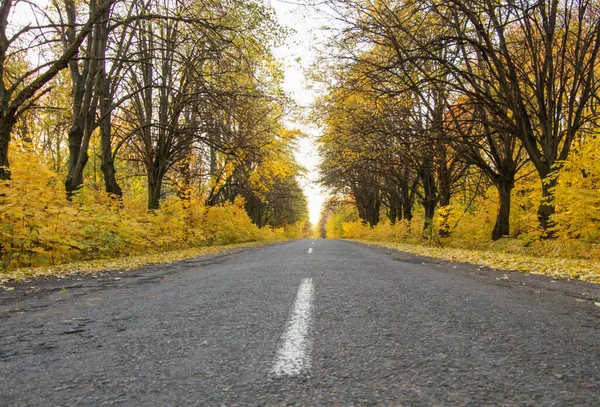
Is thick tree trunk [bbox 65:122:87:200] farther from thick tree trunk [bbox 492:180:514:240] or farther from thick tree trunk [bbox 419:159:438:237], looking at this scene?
thick tree trunk [bbox 419:159:438:237]

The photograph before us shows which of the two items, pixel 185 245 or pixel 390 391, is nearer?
pixel 390 391

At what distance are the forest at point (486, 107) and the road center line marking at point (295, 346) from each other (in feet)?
28.8

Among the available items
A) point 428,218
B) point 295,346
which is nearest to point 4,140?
point 295,346

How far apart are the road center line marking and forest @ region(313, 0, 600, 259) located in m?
8.76

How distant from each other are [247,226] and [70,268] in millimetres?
19339

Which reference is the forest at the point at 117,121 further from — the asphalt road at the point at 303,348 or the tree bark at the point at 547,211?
the tree bark at the point at 547,211

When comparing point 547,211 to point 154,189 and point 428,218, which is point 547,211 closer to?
point 428,218

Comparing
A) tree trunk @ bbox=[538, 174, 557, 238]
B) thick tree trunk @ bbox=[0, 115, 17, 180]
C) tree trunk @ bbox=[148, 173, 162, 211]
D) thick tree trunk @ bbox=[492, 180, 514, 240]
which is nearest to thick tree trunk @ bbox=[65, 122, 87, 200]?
thick tree trunk @ bbox=[0, 115, 17, 180]

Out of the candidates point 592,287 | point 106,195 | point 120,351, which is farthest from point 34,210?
point 592,287

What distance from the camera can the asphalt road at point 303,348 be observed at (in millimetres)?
1766

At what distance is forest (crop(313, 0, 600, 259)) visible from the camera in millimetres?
10594

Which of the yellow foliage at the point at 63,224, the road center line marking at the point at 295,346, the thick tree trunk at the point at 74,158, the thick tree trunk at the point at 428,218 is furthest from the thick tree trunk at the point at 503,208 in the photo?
the thick tree trunk at the point at 74,158

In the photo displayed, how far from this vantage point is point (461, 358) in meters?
2.22

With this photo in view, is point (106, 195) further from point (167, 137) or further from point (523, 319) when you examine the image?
point (523, 319)
